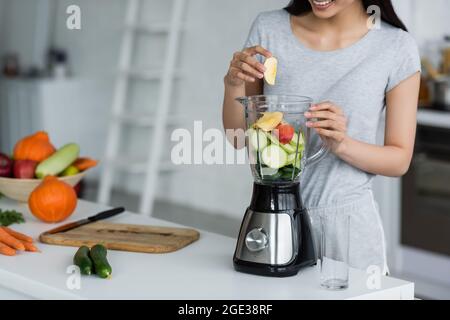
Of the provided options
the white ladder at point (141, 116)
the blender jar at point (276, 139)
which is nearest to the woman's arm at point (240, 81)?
the blender jar at point (276, 139)

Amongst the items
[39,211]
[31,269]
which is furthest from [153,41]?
[31,269]

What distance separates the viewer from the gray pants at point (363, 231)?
2084 mm

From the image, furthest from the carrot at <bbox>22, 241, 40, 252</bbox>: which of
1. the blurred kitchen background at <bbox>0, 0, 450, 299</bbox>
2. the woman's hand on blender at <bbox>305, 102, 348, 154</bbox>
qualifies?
the blurred kitchen background at <bbox>0, 0, 450, 299</bbox>

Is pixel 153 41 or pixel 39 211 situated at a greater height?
pixel 153 41

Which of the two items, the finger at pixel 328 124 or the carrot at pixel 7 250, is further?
the carrot at pixel 7 250

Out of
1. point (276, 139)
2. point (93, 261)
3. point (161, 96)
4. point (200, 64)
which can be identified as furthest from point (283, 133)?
point (200, 64)

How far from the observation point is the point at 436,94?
13.1ft

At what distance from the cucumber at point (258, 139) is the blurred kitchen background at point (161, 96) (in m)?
2.36

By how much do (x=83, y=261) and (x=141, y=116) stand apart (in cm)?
365

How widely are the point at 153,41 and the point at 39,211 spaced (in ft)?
11.7

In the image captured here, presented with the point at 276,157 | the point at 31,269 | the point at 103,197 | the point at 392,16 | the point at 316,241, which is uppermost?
the point at 392,16

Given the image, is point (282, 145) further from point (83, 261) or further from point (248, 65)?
point (83, 261)

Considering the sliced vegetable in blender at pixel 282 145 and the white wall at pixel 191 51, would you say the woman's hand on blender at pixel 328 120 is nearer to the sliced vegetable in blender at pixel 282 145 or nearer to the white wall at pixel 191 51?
the sliced vegetable in blender at pixel 282 145
